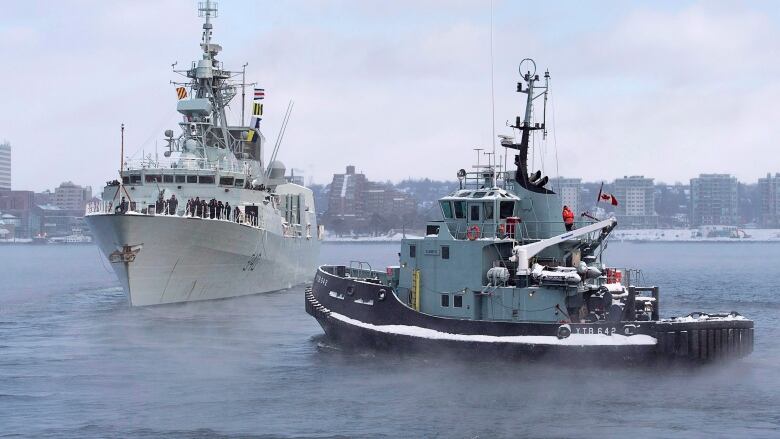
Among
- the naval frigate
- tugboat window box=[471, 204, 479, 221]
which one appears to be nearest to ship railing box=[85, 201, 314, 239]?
the naval frigate

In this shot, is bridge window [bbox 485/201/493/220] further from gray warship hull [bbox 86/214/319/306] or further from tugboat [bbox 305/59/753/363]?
gray warship hull [bbox 86/214/319/306]

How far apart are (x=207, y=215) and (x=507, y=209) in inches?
886

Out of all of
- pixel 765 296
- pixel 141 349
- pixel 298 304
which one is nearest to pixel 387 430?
pixel 141 349

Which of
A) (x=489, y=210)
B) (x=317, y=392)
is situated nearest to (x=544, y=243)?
(x=489, y=210)

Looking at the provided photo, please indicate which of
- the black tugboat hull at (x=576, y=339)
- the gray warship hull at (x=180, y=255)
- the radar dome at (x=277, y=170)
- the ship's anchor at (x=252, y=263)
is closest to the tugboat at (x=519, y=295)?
the black tugboat hull at (x=576, y=339)

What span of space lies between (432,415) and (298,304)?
29419 mm

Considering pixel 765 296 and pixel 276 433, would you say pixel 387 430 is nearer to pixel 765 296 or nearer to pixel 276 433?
pixel 276 433

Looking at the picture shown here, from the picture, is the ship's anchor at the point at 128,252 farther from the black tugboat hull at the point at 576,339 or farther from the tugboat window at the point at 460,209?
the tugboat window at the point at 460,209

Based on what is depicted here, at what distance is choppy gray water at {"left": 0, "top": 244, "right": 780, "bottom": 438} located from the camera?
85.0ft

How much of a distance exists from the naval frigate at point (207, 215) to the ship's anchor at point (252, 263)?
2.6 inches

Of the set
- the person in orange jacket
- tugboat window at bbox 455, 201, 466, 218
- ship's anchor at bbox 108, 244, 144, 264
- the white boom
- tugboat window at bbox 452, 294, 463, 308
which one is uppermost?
tugboat window at bbox 455, 201, 466, 218

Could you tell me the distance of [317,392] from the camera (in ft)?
98.3

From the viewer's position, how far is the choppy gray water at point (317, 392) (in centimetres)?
2591

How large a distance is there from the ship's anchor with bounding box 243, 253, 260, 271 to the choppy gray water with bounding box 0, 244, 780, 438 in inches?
530
